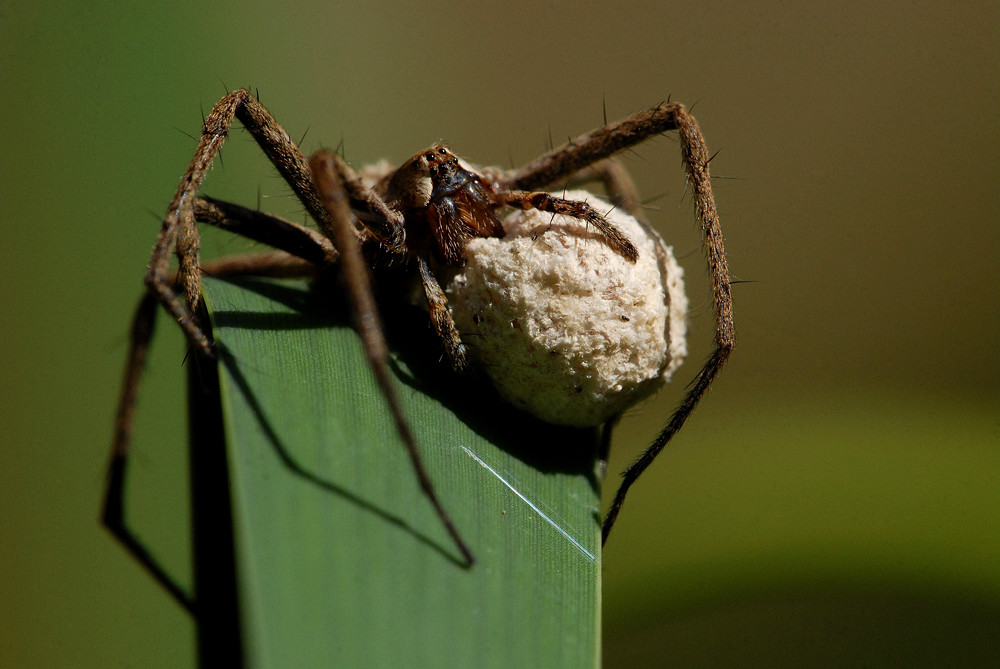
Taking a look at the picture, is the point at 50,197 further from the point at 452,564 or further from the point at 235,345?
the point at 452,564

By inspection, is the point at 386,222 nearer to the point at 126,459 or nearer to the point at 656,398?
the point at 126,459

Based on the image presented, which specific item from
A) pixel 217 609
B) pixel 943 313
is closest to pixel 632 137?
pixel 217 609

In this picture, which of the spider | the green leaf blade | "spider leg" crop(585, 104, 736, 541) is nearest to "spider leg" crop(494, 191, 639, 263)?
the spider

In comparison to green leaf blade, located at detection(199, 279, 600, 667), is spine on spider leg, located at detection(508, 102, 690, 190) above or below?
above

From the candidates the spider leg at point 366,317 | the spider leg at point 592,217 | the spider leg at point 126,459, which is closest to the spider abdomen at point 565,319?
the spider leg at point 592,217

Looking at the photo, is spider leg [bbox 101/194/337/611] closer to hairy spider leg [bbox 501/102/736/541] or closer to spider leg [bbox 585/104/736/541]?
hairy spider leg [bbox 501/102/736/541]

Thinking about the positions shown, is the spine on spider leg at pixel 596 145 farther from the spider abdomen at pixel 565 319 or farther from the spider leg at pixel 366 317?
the spider leg at pixel 366 317

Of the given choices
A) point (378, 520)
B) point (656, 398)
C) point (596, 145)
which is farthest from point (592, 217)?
point (656, 398)
